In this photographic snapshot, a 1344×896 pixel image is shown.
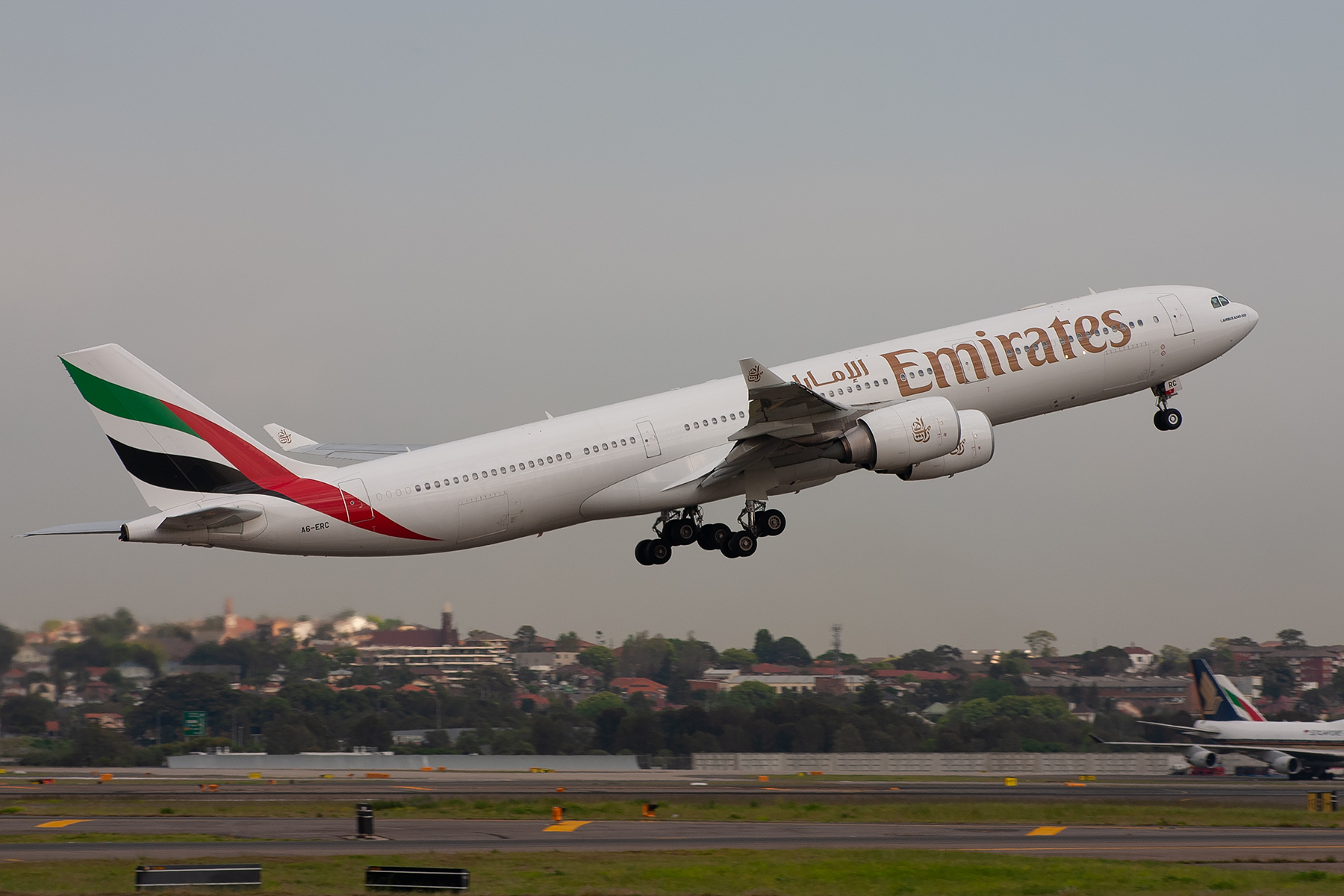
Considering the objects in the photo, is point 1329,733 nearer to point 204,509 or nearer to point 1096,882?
point 1096,882

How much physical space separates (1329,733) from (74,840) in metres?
55.2

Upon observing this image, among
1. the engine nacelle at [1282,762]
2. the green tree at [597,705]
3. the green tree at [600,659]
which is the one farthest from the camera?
the green tree at [600,659]

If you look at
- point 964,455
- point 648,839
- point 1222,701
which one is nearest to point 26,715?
point 648,839

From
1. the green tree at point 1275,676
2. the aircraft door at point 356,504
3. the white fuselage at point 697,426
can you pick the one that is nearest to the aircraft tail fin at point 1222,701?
the white fuselage at point 697,426

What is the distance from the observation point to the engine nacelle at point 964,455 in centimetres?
4494

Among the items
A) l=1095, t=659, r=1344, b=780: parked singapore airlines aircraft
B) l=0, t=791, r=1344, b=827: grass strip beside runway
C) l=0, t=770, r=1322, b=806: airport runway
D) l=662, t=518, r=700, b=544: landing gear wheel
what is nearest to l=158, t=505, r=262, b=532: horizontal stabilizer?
l=0, t=791, r=1344, b=827: grass strip beside runway

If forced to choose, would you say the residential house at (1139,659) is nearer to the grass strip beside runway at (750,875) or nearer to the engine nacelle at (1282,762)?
the engine nacelle at (1282,762)

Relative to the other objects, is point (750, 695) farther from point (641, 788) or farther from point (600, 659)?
point (641, 788)

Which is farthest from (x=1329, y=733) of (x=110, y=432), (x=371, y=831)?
(x=110, y=432)

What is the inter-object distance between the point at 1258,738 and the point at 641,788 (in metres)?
31.9

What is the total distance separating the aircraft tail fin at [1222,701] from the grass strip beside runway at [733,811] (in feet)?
77.6

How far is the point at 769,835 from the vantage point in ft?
127

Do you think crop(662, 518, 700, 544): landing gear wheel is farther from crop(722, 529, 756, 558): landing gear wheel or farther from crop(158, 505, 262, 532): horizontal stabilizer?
crop(158, 505, 262, 532): horizontal stabilizer

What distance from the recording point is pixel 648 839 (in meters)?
37.9
